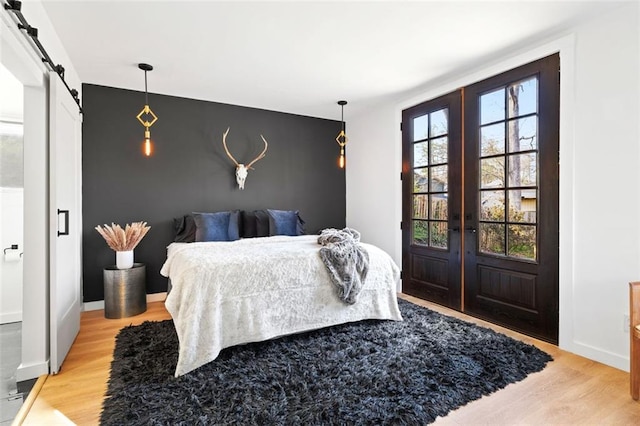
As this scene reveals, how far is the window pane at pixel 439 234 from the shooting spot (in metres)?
3.76

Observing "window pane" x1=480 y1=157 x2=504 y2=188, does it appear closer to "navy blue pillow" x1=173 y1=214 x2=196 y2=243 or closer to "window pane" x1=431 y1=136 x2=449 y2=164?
"window pane" x1=431 y1=136 x2=449 y2=164

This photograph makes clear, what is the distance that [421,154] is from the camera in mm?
4039

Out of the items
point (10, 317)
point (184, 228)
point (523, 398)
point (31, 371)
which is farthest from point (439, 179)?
point (10, 317)

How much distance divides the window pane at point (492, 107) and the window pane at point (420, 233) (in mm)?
1310

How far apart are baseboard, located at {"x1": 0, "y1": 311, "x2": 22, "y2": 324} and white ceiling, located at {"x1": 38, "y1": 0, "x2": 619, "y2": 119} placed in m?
2.47

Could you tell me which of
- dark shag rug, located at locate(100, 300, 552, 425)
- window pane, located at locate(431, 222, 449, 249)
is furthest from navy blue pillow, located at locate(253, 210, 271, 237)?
window pane, located at locate(431, 222, 449, 249)

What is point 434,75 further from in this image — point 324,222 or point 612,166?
point 324,222

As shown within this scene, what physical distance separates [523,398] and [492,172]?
1981mm

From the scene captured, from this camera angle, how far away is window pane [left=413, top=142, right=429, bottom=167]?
396 centimetres

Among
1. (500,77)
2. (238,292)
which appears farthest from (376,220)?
(238,292)

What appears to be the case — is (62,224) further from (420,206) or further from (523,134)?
(523,134)

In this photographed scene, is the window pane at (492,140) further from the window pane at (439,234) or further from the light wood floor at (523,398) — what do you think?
the light wood floor at (523,398)

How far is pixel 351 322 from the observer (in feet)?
10.4

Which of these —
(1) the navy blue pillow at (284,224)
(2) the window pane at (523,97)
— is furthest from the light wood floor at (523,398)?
(1) the navy blue pillow at (284,224)
